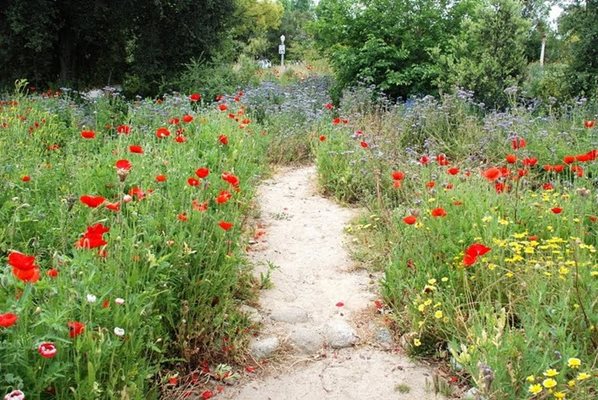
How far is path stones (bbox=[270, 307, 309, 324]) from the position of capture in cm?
351

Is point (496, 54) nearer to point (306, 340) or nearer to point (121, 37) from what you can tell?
point (306, 340)

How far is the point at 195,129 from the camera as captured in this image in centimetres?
591

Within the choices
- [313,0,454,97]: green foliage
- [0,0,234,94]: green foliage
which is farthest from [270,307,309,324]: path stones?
[0,0,234,94]: green foliage

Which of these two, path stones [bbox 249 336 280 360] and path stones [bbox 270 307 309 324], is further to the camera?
path stones [bbox 270 307 309 324]

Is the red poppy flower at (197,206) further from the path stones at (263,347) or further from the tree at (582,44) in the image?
the tree at (582,44)

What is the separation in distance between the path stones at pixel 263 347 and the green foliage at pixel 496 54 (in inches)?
262

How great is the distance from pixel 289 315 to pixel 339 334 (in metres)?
0.39

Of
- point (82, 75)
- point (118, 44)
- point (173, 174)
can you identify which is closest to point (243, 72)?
point (118, 44)

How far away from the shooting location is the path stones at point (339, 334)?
327 centimetres

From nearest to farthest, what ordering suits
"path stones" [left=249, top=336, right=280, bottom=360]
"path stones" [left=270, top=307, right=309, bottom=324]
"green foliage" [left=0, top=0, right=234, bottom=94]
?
"path stones" [left=249, top=336, right=280, bottom=360]
"path stones" [left=270, top=307, right=309, bottom=324]
"green foliage" [left=0, top=0, right=234, bottom=94]

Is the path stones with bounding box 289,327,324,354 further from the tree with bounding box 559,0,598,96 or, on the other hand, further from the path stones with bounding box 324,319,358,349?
the tree with bounding box 559,0,598,96

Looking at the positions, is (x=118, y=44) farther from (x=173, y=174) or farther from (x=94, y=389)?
(x=94, y=389)

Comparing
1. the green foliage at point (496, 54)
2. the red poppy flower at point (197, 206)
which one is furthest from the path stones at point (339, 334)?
the green foliage at point (496, 54)

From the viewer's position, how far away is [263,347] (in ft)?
10.4
